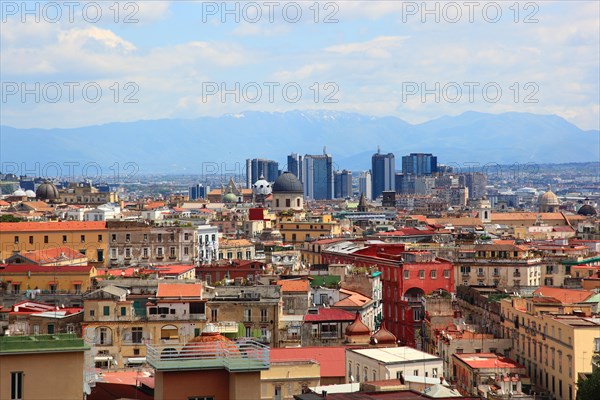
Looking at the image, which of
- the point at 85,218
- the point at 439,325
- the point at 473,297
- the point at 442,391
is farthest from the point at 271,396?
the point at 85,218

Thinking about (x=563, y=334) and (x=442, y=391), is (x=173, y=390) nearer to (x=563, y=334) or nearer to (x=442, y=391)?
(x=442, y=391)

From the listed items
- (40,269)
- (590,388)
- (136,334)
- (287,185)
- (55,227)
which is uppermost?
(287,185)

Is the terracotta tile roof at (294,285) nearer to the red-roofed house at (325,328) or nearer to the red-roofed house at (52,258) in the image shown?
the red-roofed house at (325,328)

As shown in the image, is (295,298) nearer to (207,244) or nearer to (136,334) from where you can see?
(136,334)

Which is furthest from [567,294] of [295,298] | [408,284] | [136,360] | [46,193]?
[46,193]

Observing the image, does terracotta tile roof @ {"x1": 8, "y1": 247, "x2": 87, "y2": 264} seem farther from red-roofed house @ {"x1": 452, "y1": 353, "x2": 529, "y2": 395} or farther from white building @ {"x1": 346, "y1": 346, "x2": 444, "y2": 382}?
white building @ {"x1": 346, "y1": 346, "x2": 444, "y2": 382}

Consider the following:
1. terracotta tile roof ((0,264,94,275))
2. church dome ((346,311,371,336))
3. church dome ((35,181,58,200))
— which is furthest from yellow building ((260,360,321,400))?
church dome ((35,181,58,200))
